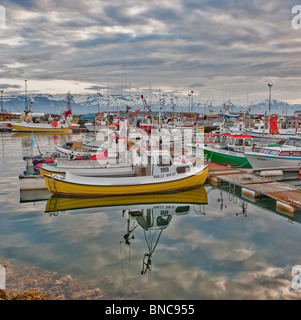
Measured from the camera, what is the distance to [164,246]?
1244 centimetres

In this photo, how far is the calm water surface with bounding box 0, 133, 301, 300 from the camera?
9.47 meters

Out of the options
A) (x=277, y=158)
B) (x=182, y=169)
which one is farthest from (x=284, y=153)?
(x=182, y=169)

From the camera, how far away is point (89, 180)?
1894 centimetres

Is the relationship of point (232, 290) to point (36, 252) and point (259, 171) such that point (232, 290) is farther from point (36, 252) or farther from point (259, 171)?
point (259, 171)

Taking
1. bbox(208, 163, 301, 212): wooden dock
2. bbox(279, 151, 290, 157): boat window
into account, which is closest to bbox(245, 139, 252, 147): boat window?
bbox(279, 151, 290, 157): boat window

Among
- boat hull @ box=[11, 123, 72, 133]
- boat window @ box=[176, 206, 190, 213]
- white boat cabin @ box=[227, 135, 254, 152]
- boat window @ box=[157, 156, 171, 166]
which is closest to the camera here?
boat window @ box=[176, 206, 190, 213]

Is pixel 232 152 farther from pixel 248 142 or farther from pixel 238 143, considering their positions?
pixel 248 142

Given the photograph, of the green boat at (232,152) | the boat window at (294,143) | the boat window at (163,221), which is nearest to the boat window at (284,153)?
the green boat at (232,152)

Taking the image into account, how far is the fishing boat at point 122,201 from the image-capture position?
1802cm

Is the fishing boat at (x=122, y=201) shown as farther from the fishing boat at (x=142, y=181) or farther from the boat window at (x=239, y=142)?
the boat window at (x=239, y=142)

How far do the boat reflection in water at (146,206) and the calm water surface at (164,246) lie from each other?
0.21 ft

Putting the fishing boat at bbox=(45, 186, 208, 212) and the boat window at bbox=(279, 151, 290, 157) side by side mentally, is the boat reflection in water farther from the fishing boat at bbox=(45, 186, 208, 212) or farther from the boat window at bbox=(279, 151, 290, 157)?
the boat window at bbox=(279, 151, 290, 157)

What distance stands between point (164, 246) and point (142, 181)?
7.37 meters
